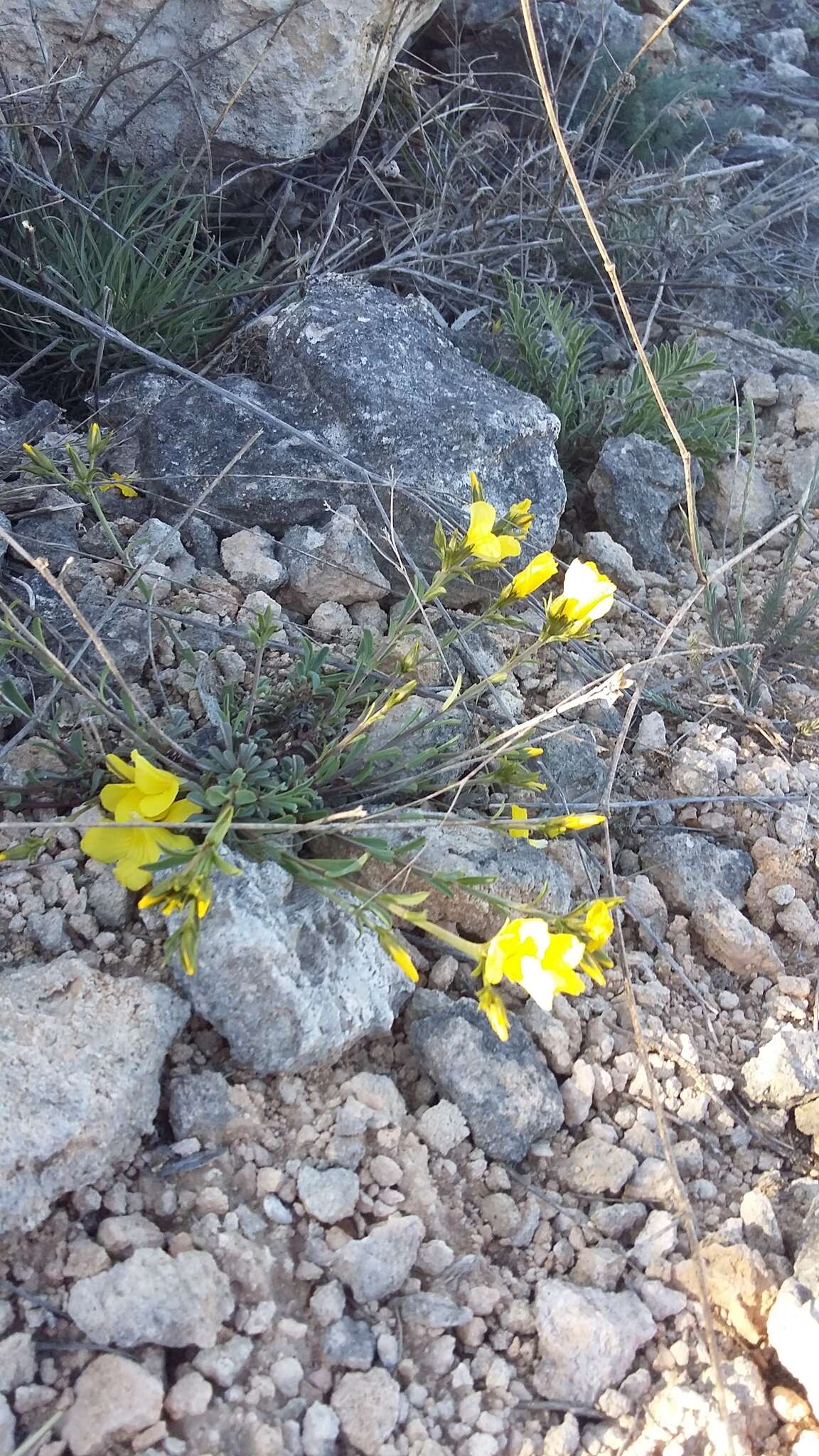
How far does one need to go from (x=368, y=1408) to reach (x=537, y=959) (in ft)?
1.84

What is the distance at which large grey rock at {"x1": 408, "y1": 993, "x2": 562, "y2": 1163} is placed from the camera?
1.59 m

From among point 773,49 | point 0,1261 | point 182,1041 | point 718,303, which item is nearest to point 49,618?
point 182,1041

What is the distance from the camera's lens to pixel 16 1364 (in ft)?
3.99

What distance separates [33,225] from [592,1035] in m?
2.37

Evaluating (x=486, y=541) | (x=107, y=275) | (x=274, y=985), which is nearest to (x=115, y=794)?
(x=274, y=985)

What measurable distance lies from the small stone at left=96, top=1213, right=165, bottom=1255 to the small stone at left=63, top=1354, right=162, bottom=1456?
128mm

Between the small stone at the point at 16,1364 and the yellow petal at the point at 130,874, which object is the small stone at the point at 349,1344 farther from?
the yellow petal at the point at 130,874

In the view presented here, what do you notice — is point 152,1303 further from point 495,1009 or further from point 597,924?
point 597,924

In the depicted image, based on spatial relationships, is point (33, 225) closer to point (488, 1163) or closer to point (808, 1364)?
point (488, 1163)

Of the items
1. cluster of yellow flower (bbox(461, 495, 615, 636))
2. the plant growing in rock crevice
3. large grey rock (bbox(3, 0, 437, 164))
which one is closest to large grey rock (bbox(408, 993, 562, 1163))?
the plant growing in rock crevice

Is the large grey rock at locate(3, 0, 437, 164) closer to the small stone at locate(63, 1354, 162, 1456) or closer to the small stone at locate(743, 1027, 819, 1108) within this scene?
the small stone at locate(743, 1027, 819, 1108)

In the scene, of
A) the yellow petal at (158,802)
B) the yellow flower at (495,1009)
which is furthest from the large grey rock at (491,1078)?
the yellow petal at (158,802)

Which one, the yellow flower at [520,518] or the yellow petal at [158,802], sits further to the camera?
the yellow flower at [520,518]

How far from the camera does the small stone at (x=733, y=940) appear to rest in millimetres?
1921
